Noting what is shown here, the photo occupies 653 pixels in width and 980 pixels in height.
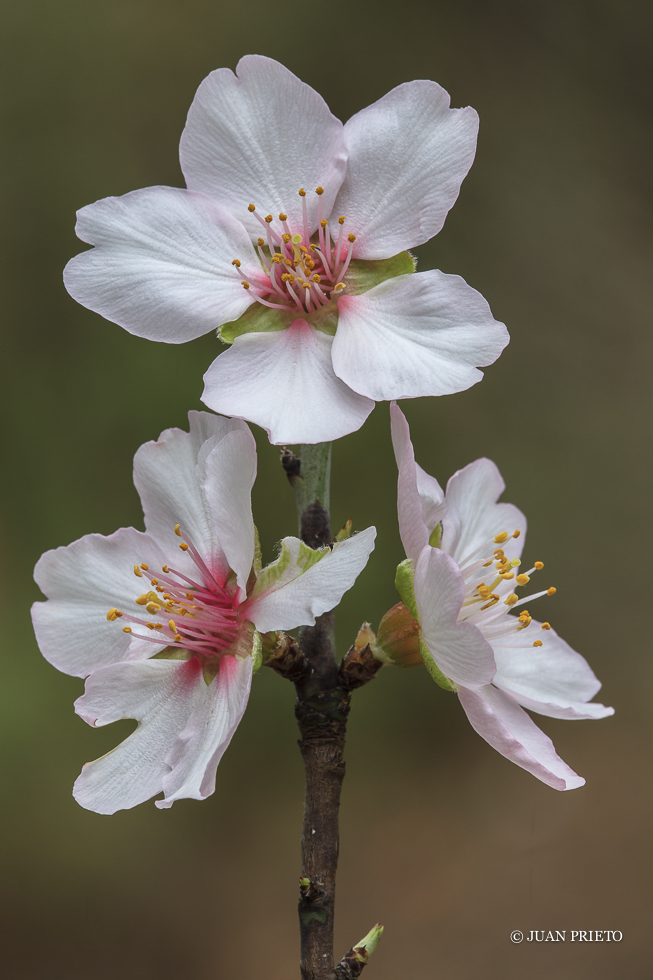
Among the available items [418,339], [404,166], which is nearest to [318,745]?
[418,339]

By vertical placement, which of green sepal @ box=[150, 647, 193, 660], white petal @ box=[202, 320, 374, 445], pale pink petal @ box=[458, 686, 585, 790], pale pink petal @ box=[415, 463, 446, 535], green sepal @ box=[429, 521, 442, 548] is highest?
white petal @ box=[202, 320, 374, 445]

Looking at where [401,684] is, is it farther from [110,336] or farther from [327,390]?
[327,390]

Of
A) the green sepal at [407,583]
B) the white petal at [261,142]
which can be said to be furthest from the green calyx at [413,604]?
the white petal at [261,142]

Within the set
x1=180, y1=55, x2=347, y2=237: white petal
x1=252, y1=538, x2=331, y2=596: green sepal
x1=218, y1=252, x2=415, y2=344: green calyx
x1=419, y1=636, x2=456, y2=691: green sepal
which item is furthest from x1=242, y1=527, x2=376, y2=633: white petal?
x1=180, y1=55, x2=347, y2=237: white petal

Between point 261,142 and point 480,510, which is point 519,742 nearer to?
point 480,510

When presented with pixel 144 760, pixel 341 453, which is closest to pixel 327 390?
pixel 144 760

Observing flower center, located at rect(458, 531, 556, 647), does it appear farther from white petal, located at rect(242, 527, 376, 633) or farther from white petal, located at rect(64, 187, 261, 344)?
white petal, located at rect(64, 187, 261, 344)
